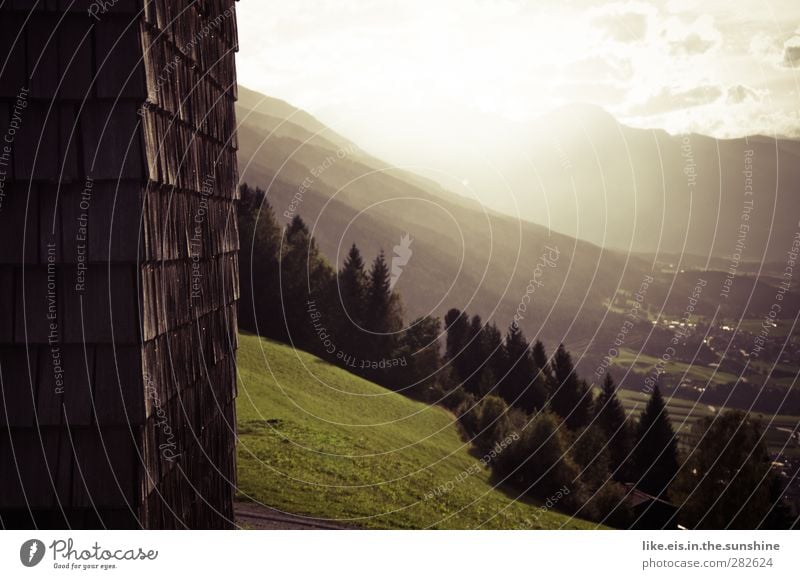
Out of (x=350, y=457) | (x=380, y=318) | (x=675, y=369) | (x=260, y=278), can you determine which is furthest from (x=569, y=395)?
(x=675, y=369)

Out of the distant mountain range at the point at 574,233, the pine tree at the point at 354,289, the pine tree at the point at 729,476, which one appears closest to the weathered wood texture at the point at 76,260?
the pine tree at the point at 729,476

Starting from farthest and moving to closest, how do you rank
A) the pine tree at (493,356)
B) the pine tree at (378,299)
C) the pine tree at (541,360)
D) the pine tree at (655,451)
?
the pine tree at (541,360)
the pine tree at (493,356)
the pine tree at (378,299)
the pine tree at (655,451)

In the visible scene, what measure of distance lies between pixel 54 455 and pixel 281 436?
66.2 ft

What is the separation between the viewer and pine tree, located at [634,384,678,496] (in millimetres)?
44281

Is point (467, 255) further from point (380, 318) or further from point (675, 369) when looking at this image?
point (380, 318)

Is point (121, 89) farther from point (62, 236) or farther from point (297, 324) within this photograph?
point (297, 324)

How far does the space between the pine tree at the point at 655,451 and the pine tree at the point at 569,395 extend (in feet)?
22.4

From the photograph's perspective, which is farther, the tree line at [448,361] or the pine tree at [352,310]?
the pine tree at [352,310]

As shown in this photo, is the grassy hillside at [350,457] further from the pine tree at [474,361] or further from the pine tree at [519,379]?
the pine tree at [474,361]

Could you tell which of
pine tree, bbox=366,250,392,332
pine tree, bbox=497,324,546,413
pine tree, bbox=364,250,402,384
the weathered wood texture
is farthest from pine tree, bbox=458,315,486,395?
the weathered wood texture

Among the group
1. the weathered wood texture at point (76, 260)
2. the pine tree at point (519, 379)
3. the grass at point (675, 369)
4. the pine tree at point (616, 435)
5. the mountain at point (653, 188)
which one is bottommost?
the grass at point (675, 369)

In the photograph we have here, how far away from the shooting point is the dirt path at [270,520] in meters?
16.9

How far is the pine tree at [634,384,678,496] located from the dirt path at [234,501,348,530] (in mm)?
28432

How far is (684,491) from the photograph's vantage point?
24.1 metres
